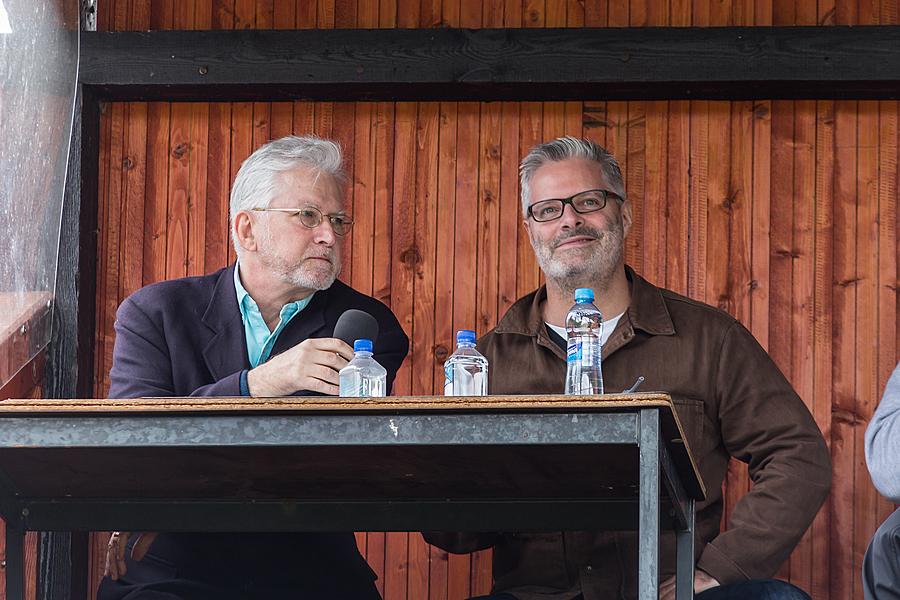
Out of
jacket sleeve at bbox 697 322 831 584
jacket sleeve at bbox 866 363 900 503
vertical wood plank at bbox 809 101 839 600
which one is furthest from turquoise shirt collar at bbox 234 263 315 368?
vertical wood plank at bbox 809 101 839 600

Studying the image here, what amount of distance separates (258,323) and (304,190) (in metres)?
0.35

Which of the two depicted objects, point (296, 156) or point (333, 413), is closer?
point (333, 413)

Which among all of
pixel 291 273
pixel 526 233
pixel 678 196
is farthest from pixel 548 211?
pixel 291 273

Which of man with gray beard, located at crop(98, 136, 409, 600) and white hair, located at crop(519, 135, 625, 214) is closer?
man with gray beard, located at crop(98, 136, 409, 600)

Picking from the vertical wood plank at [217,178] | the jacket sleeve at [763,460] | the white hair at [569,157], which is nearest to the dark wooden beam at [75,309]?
the vertical wood plank at [217,178]

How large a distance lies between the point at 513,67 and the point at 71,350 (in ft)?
4.94

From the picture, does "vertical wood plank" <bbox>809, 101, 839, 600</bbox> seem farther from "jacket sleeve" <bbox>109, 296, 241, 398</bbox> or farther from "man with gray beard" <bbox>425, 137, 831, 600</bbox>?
"jacket sleeve" <bbox>109, 296, 241, 398</bbox>

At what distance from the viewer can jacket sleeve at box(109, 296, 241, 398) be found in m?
3.30

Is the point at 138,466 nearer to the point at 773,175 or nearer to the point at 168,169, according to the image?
the point at 168,169

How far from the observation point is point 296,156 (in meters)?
3.65

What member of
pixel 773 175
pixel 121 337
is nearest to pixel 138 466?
pixel 121 337

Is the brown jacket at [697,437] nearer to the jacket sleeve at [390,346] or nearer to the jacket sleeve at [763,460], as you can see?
the jacket sleeve at [763,460]

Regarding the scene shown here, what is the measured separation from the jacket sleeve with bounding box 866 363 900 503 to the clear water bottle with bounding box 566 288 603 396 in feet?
2.00

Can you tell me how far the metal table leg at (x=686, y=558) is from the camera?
9.41 feet
